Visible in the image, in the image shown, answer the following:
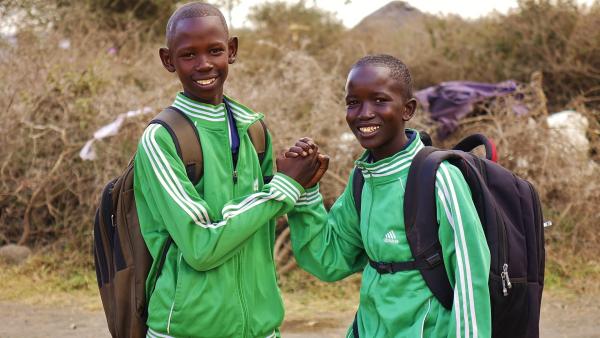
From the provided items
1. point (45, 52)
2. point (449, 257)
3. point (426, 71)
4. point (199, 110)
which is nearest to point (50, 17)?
point (45, 52)

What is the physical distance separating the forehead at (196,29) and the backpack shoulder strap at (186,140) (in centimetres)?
24

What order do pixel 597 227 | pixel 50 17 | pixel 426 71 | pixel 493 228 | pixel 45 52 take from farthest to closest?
1. pixel 426 71
2. pixel 50 17
3. pixel 45 52
4. pixel 597 227
5. pixel 493 228

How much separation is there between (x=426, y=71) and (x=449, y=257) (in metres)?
11.3

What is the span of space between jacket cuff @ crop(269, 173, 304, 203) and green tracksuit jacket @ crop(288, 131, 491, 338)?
194 millimetres

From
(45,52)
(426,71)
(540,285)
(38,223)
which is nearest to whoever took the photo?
(540,285)

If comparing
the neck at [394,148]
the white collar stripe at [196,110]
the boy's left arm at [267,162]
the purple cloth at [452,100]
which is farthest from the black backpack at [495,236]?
the purple cloth at [452,100]

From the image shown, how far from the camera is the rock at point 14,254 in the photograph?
7016mm

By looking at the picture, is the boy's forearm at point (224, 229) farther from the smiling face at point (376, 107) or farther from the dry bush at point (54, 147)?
the dry bush at point (54, 147)

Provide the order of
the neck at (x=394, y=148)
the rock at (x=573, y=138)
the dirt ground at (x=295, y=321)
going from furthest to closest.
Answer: the rock at (x=573, y=138), the dirt ground at (x=295, y=321), the neck at (x=394, y=148)

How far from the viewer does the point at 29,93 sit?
7.48m

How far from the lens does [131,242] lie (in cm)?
243

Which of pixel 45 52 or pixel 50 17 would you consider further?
pixel 50 17

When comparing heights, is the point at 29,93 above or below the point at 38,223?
above

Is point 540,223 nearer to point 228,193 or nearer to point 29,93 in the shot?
point 228,193
